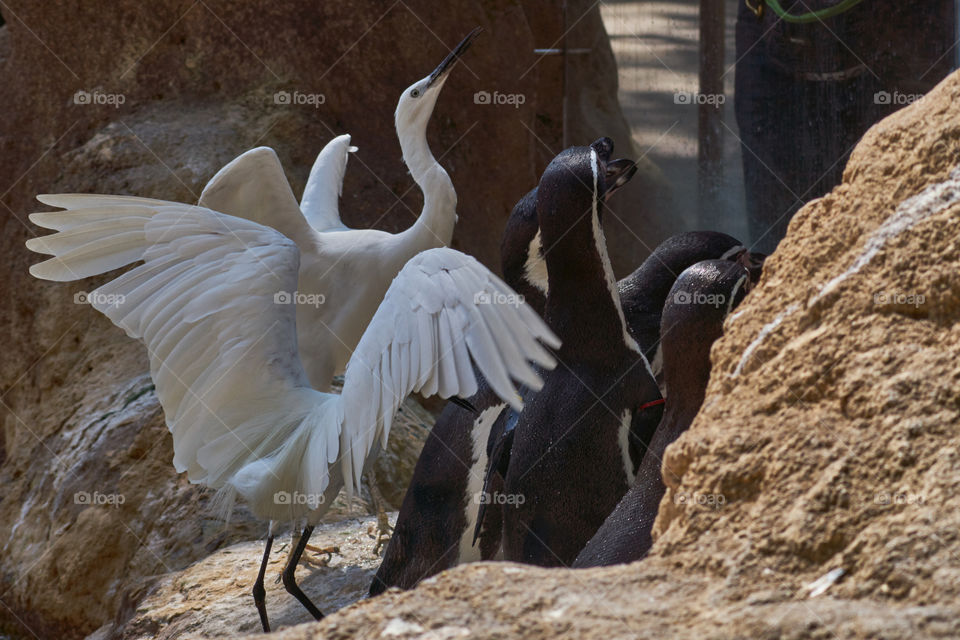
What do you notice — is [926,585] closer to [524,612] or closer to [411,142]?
[524,612]

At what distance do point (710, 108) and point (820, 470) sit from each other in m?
4.31

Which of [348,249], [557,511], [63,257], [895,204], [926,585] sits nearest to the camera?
[926,585]

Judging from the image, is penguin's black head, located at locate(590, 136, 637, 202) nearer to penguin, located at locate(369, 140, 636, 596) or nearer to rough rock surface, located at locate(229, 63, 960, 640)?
penguin, located at locate(369, 140, 636, 596)

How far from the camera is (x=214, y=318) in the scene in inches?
129

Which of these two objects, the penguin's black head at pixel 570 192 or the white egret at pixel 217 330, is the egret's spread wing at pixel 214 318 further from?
the penguin's black head at pixel 570 192

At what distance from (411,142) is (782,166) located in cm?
167

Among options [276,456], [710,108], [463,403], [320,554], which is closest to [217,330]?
[276,456]

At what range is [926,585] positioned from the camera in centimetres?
138

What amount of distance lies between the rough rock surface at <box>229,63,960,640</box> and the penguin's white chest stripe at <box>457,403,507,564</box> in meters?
1.51

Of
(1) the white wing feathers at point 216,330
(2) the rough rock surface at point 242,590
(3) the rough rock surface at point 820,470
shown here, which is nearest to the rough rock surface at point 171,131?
(2) the rough rock surface at point 242,590

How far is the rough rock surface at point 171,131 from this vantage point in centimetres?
561

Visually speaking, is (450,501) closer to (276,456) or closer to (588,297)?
(276,456)

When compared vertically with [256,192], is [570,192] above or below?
below

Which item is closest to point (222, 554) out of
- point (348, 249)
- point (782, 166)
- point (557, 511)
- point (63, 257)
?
point (348, 249)
